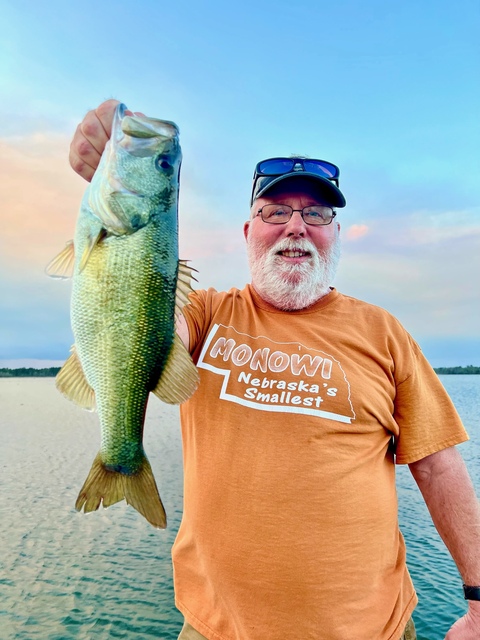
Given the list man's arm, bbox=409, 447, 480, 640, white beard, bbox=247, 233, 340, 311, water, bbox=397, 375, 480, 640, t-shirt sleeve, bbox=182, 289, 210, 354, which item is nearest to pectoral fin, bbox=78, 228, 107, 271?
t-shirt sleeve, bbox=182, 289, 210, 354

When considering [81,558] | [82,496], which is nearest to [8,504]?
[81,558]

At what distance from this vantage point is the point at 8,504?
1345 centimetres

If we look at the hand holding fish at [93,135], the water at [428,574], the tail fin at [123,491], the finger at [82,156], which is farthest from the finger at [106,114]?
the water at [428,574]

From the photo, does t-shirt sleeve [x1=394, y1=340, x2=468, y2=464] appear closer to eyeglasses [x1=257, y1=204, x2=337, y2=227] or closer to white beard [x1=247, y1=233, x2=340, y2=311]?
white beard [x1=247, y1=233, x2=340, y2=311]

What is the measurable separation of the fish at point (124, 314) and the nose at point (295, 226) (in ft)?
3.52

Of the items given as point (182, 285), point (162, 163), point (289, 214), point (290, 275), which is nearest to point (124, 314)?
point (182, 285)

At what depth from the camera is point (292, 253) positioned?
299 cm

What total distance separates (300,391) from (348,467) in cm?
44

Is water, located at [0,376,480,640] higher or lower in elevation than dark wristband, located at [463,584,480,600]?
lower

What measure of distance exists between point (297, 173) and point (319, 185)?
0.58 feet

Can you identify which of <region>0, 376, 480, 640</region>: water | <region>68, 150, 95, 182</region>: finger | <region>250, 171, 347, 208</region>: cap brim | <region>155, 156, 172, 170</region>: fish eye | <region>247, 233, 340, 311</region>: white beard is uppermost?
<region>250, 171, 347, 208</region>: cap brim

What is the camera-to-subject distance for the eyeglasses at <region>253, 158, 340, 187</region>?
314 cm

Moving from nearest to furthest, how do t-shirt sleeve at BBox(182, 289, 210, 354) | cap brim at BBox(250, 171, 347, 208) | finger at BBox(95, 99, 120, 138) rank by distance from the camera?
finger at BBox(95, 99, 120, 138), t-shirt sleeve at BBox(182, 289, 210, 354), cap brim at BBox(250, 171, 347, 208)

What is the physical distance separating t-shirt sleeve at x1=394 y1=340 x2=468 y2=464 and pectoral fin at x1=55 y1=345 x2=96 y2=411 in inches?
68.0
